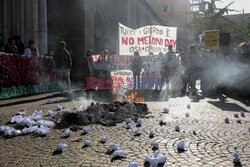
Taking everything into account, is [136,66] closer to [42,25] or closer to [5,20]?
[42,25]

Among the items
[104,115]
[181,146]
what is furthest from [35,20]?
[181,146]

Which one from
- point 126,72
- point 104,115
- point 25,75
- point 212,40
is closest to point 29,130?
point 104,115

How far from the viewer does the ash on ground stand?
4.76 meters

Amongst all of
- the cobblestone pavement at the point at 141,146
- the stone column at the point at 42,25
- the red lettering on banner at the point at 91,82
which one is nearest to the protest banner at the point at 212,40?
the red lettering on banner at the point at 91,82

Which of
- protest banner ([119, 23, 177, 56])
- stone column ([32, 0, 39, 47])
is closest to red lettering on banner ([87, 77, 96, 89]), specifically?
protest banner ([119, 23, 177, 56])

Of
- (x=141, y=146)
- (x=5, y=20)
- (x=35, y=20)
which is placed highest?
(x=35, y=20)

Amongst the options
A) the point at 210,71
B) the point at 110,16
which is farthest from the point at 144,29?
the point at 110,16

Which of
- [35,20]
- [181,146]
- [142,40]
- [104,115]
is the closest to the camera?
[181,146]

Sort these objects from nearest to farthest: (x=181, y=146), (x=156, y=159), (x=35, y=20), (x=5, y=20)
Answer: (x=156, y=159) < (x=181, y=146) < (x=5, y=20) < (x=35, y=20)

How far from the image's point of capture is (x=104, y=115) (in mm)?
5059

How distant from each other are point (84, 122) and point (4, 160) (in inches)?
75.9

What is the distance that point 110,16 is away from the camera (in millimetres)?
24109

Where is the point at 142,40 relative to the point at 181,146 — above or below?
above

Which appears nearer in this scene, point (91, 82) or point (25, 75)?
point (25, 75)
